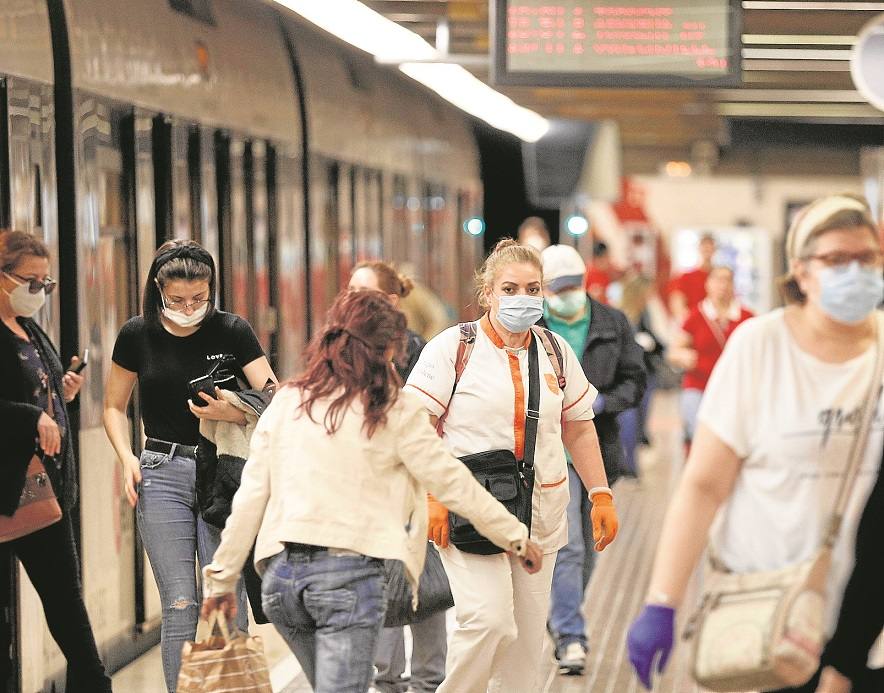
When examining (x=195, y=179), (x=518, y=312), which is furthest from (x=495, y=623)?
(x=195, y=179)

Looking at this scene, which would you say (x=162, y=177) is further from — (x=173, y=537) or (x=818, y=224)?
(x=818, y=224)

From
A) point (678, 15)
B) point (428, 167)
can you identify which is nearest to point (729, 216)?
point (428, 167)

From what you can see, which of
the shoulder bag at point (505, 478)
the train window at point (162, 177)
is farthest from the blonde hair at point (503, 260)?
the train window at point (162, 177)

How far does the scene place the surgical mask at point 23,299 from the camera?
5.12 metres

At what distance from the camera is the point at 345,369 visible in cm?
412

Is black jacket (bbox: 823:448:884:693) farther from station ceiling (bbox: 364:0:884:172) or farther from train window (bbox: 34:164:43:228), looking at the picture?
station ceiling (bbox: 364:0:884:172)

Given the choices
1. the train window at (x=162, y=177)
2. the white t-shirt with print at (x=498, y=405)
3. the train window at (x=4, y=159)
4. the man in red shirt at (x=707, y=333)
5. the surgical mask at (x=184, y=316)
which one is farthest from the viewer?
the man in red shirt at (x=707, y=333)

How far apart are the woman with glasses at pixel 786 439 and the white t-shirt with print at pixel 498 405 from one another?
1297 millimetres

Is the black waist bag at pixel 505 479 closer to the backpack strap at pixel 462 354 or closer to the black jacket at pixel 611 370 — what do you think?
the backpack strap at pixel 462 354

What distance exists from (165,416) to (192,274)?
456 mm

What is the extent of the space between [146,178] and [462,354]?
2649 mm

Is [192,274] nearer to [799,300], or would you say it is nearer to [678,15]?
[799,300]

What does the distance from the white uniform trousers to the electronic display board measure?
352 cm

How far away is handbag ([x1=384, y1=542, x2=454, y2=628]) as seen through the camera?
416 cm
